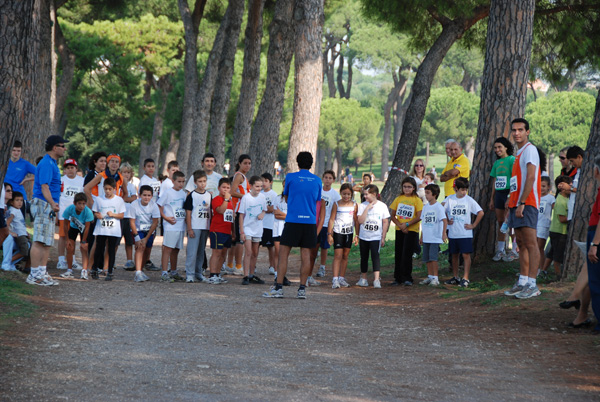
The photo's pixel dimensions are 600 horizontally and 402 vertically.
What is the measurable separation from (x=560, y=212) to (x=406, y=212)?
222 centimetres

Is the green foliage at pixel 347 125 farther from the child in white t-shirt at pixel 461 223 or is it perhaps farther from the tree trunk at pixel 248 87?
the child in white t-shirt at pixel 461 223

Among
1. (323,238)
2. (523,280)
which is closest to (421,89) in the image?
(323,238)

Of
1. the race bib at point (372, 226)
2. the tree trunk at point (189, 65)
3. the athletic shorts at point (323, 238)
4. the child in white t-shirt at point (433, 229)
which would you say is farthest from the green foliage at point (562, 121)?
the race bib at point (372, 226)

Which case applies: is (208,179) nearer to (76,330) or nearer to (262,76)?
(76,330)

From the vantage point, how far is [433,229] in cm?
1120

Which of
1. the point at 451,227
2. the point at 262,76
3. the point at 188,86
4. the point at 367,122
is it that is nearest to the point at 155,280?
the point at 451,227

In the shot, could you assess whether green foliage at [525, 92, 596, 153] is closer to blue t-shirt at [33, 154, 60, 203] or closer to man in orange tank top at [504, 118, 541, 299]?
man in orange tank top at [504, 118, 541, 299]

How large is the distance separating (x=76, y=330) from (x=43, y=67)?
16405 mm

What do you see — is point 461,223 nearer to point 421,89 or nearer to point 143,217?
point 143,217

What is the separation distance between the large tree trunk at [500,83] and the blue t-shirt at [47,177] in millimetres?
6172

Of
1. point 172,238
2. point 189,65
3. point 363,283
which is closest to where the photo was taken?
point 172,238

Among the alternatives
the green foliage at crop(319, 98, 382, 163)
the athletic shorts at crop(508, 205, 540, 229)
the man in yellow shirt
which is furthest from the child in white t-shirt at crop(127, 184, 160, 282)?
the green foliage at crop(319, 98, 382, 163)

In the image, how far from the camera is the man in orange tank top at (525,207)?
29.3 feet

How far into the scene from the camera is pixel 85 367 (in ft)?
18.1
